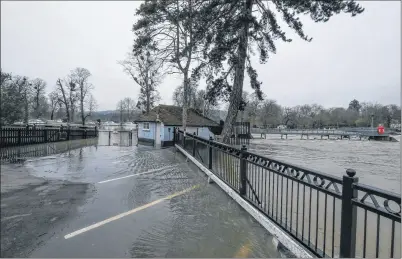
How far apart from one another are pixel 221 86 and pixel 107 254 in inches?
517

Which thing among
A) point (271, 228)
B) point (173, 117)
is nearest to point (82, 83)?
point (173, 117)

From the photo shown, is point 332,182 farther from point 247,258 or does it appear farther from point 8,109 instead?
point 8,109

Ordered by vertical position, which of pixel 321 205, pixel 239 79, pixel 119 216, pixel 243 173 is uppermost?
pixel 239 79

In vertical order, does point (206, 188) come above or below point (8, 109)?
below

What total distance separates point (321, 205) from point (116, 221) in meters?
4.59

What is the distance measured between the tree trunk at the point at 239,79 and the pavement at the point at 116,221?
9.45 meters

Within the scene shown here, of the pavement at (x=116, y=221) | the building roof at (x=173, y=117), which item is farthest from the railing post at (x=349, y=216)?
the building roof at (x=173, y=117)

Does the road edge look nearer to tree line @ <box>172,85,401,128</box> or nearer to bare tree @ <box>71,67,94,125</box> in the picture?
bare tree @ <box>71,67,94,125</box>

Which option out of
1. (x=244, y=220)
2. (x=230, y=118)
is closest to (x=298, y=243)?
(x=244, y=220)

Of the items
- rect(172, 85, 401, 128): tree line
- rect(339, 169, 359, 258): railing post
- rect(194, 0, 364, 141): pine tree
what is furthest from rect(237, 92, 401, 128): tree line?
rect(339, 169, 359, 258): railing post

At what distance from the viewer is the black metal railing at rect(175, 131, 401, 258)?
2.35 m

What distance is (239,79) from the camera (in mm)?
14391

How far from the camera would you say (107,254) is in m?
2.81

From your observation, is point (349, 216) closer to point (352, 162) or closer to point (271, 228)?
point (271, 228)
